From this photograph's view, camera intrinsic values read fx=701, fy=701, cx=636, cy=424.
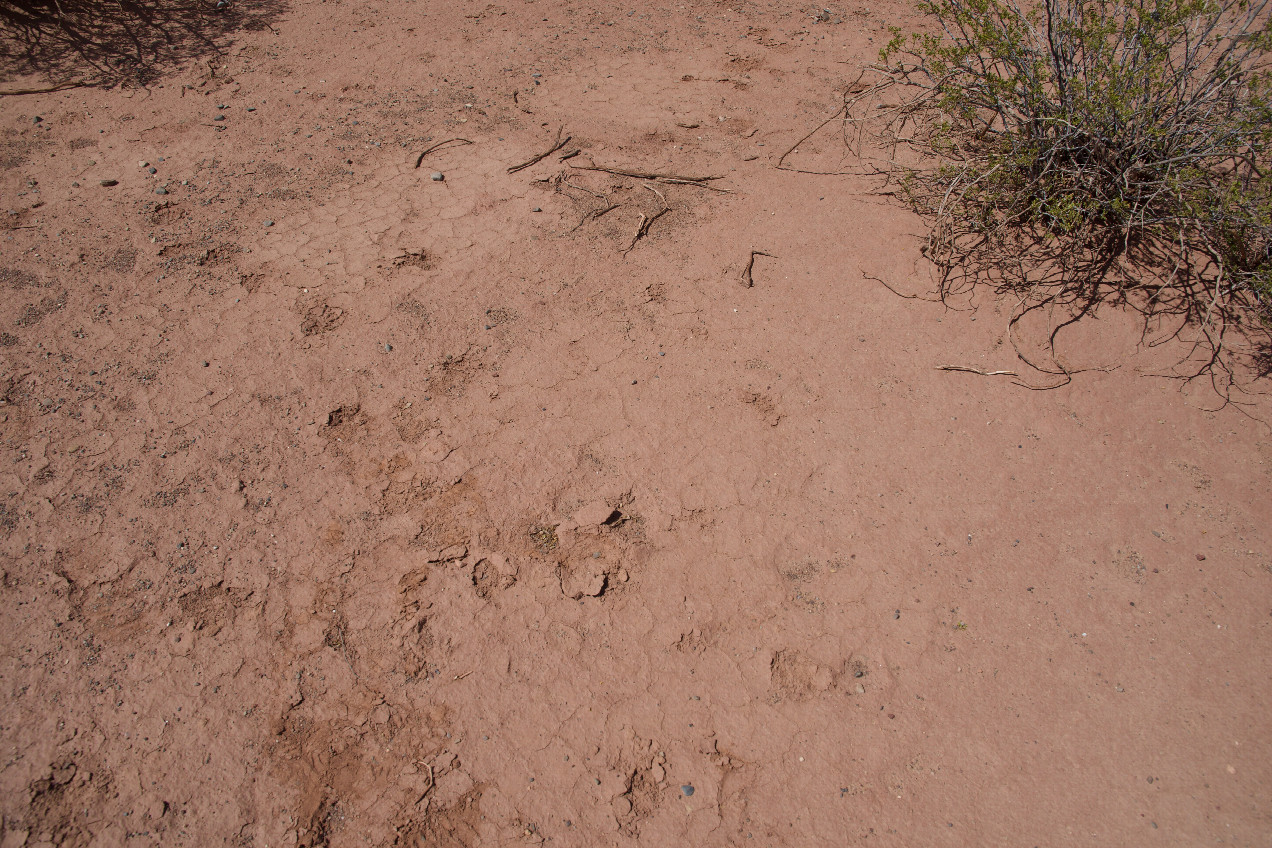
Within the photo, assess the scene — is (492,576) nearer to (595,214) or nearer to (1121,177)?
(595,214)

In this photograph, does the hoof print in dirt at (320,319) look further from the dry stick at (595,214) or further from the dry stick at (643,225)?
the dry stick at (643,225)

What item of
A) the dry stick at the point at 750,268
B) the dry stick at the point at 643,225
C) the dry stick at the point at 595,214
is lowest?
the dry stick at the point at 750,268

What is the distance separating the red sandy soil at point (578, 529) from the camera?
196 centimetres

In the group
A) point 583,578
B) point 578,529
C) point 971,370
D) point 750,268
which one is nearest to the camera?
point 583,578

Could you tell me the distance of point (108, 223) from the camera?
11.6 ft

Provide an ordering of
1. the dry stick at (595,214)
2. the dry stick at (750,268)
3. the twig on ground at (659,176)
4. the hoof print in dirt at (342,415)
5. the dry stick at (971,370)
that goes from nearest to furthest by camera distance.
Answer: the hoof print in dirt at (342,415) < the dry stick at (971,370) < the dry stick at (750,268) < the dry stick at (595,214) < the twig on ground at (659,176)

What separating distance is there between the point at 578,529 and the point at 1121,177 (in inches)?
116

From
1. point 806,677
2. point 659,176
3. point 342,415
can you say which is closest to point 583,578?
point 806,677

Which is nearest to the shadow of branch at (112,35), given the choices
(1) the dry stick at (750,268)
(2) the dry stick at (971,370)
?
(1) the dry stick at (750,268)

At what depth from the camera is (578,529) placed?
2.47m

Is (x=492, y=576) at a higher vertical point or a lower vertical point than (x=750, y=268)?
lower

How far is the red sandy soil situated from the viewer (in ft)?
6.43

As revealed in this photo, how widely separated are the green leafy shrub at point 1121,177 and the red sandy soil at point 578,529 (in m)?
0.26

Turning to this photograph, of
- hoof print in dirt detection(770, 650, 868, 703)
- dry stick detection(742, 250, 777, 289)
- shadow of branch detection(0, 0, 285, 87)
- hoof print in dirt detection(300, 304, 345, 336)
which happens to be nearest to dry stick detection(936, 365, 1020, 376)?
dry stick detection(742, 250, 777, 289)
